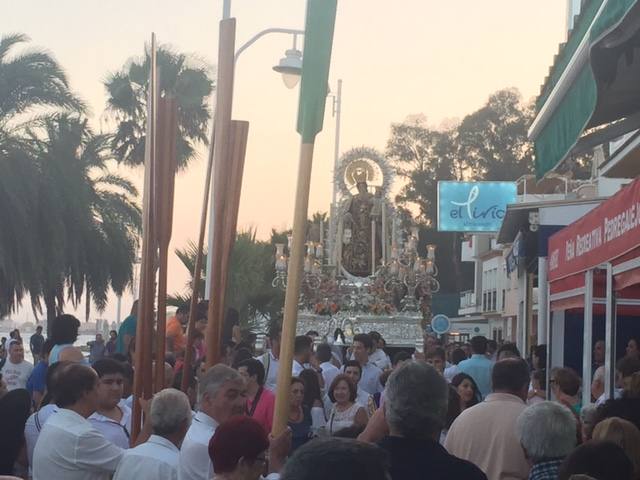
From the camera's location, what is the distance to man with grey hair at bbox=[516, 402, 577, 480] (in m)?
5.76

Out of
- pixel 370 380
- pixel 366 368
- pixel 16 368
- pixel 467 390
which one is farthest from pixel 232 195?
pixel 16 368

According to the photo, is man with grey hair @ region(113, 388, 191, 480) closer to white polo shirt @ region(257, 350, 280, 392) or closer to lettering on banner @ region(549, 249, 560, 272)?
white polo shirt @ region(257, 350, 280, 392)

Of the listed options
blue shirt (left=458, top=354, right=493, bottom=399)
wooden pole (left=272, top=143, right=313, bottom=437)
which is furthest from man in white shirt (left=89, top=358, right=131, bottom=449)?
blue shirt (left=458, top=354, right=493, bottom=399)

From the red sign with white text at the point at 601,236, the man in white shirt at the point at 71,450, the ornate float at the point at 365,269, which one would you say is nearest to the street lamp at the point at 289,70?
the red sign with white text at the point at 601,236

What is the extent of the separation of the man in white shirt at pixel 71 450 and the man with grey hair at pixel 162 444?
31 centimetres

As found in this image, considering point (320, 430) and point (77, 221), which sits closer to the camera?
point (320, 430)

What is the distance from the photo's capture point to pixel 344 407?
10.1 meters

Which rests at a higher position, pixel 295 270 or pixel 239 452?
pixel 295 270

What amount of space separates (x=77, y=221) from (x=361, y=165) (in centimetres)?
1376

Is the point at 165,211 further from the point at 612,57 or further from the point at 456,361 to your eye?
the point at 456,361

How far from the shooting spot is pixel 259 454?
4871 mm

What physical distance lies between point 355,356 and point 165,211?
719 centimetres

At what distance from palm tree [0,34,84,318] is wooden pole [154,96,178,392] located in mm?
22395

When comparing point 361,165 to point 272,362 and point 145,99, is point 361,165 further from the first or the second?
point 272,362
